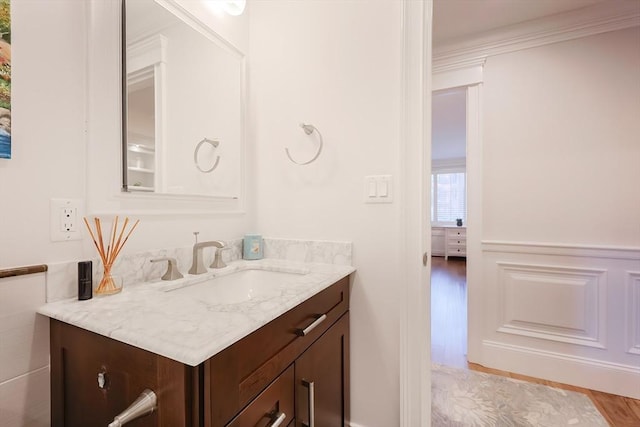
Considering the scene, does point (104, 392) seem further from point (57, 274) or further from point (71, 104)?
point (71, 104)

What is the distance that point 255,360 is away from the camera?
0.68 metres

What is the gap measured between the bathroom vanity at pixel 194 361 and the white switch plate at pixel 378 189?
1.55 feet

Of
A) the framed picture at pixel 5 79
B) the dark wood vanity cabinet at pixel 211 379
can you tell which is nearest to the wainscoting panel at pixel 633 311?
the dark wood vanity cabinet at pixel 211 379

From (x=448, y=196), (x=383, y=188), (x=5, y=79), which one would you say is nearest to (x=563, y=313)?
(x=383, y=188)

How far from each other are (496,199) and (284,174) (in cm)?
159

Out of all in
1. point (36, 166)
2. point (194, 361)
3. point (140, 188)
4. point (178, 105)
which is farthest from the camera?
point (178, 105)

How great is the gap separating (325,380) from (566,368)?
1.86 m

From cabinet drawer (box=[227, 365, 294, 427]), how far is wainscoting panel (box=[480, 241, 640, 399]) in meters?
1.80

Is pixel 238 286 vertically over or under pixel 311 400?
over

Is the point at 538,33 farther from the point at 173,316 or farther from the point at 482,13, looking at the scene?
the point at 173,316

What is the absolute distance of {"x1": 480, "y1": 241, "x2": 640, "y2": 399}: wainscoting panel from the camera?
1.76 m

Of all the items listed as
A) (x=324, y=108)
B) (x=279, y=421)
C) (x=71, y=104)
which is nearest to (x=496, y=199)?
(x=324, y=108)

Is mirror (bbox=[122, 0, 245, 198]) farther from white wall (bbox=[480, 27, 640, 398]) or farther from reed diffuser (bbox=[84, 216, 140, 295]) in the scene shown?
white wall (bbox=[480, 27, 640, 398])

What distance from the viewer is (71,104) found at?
2.83 feet
